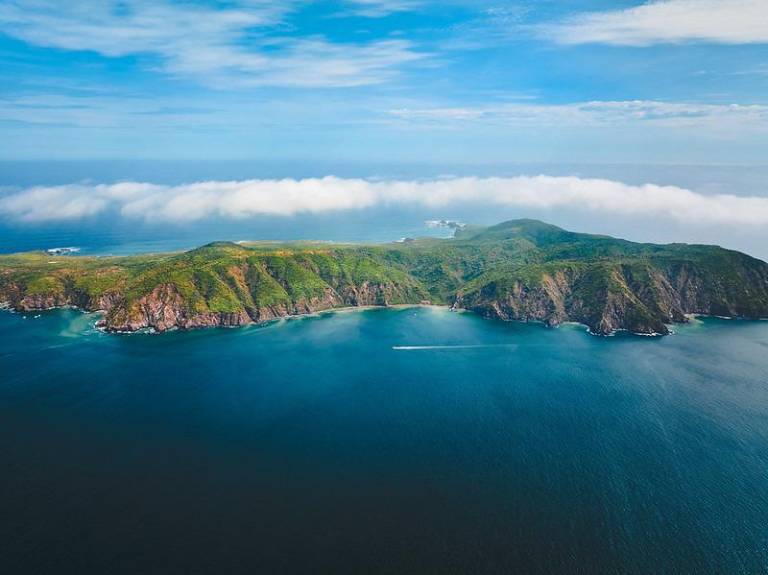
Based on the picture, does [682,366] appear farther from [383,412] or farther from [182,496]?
[182,496]

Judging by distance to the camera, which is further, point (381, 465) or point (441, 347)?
point (441, 347)

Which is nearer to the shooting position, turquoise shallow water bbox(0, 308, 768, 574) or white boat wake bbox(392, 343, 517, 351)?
turquoise shallow water bbox(0, 308, 768, 574)

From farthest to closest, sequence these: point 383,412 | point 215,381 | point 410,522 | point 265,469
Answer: point 215,381 → point 383,412 → point 265,469 → point 410,522

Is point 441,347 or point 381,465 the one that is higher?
point 441,347

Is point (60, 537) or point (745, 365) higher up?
point (745, 365)

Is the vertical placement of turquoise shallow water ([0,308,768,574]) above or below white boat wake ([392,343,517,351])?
below

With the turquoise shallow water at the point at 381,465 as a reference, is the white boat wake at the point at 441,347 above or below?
above

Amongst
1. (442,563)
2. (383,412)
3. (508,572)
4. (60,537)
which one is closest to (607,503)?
(508,572)

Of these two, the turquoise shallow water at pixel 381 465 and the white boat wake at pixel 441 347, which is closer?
the turquoise shallow water at pixel 381 465
